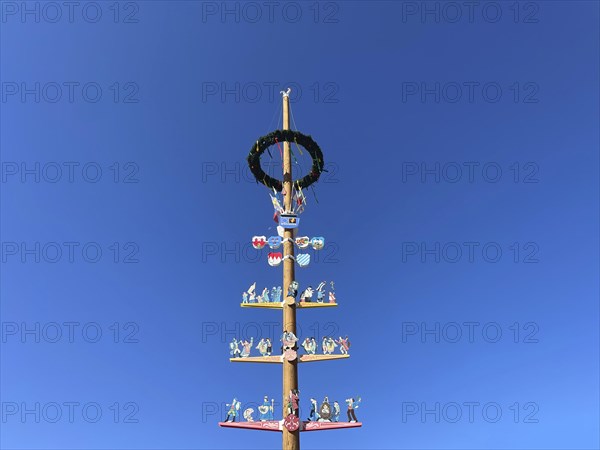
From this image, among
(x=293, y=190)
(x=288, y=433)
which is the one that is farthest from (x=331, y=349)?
(x=293, y=190)

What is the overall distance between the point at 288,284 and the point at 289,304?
0.85 metres

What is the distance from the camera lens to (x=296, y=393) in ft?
58.2

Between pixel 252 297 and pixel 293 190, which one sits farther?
pixel 293 190

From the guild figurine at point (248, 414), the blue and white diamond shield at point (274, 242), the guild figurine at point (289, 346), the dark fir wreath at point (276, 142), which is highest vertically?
the dark fir wreath at point (276, 142)

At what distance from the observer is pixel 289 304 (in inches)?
742

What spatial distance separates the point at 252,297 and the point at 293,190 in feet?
16.9

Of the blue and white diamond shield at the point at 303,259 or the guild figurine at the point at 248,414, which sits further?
the blue and white diamond shield at the point at 303,259

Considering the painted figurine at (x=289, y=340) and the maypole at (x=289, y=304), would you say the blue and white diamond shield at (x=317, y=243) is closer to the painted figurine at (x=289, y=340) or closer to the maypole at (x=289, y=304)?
the maypole at (x=289, y=304)

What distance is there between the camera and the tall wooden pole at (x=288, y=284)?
683 inches

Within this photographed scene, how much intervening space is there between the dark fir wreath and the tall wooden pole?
1.31 feet

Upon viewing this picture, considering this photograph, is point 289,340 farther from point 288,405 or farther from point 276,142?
point 276,142

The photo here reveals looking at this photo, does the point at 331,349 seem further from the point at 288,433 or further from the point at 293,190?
the point at 293,190

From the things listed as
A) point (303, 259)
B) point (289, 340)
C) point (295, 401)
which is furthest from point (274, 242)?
point (295, 401)

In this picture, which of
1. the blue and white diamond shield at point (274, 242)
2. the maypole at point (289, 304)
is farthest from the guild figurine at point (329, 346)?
the blue and white diamond shield at point (274, 242)
